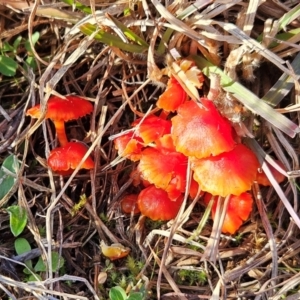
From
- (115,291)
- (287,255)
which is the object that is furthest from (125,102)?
(287,255)

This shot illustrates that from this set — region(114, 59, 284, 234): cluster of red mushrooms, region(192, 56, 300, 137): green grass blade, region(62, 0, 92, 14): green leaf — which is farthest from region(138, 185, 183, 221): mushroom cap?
region(62, 0, 92, 14): green leaf

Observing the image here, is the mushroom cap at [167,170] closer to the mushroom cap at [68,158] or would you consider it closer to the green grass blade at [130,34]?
the mushroom cap at [68,158]

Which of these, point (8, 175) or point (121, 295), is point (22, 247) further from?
point (121, 295)

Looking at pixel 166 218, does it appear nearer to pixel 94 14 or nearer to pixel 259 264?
pixel 259 264

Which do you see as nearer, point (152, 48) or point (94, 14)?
point (94, 14)

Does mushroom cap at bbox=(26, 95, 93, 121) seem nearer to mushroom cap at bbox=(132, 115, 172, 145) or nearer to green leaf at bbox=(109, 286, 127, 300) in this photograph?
mushroom cap at bbox=(132, 115, 172, 145)

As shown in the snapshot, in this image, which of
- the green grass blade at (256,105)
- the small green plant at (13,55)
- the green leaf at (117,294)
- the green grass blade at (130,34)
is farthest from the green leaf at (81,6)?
the green leaf at (117,294)

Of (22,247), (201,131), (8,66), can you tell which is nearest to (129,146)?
(201,131)
